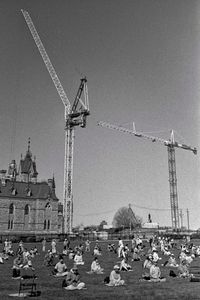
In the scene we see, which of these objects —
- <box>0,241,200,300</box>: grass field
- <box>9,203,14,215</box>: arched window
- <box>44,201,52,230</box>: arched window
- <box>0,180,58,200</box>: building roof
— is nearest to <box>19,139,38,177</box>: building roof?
<box>0,180,58,200</box>: building roof

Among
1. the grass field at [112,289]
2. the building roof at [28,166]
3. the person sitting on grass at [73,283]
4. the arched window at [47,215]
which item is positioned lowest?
the grass field at [112,289]

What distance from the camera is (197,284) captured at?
20.6m

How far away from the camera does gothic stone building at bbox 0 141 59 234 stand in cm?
9594

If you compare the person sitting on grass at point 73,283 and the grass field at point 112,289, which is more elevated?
the person sitting on grass at point 73,283

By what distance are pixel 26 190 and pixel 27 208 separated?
535cm

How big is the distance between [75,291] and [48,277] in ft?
19.5

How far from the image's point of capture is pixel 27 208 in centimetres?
10050

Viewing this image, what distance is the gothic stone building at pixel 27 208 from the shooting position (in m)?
95.9

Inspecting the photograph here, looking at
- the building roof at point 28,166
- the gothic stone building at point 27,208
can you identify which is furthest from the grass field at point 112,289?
the building roof at point 28,166

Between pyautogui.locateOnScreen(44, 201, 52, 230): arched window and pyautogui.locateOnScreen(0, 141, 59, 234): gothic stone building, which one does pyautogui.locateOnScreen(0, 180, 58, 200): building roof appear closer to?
pyautogui.locateOnScreen(0, 141, 59, 234): gothic stone building

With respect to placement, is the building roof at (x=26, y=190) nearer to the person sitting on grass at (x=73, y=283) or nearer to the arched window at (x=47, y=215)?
the arched window at (x=47, y=215)

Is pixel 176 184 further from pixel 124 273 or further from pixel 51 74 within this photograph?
pixel 124 273

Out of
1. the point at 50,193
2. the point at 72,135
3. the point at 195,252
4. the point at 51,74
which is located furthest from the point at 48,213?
the point at 195,252

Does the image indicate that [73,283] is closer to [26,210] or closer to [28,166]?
[26,210]
